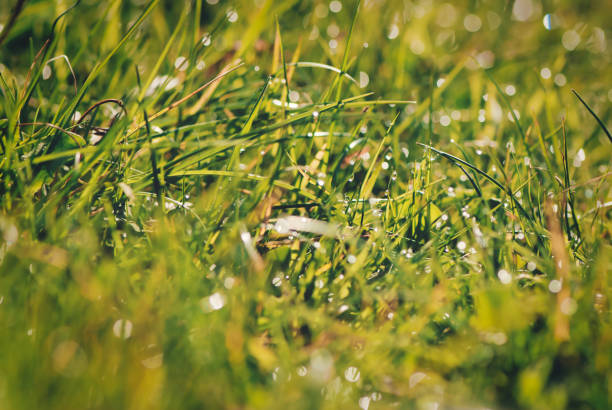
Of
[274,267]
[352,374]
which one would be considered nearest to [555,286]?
[352,374]

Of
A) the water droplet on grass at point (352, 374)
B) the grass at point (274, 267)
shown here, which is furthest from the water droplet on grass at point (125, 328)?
the water droplet on grass at point (352, 374)

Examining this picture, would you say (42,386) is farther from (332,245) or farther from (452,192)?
(452,192)

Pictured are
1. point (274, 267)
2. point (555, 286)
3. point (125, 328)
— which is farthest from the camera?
point (274, 267)

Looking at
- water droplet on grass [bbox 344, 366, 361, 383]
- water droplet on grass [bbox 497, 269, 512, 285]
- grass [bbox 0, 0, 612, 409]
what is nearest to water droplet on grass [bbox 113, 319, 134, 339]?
grass [bbox 0, 0, 612, 409]

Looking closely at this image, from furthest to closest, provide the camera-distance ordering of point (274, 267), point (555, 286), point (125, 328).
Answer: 1. point (274, 267)
2. point (555, 286)
3. point (125, 328)

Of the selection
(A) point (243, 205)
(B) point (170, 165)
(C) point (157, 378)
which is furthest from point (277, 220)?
(C) point (157, 378)

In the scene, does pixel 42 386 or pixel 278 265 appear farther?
pixel 278 265

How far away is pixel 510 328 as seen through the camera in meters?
0.67

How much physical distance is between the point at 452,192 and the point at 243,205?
529 millimetres

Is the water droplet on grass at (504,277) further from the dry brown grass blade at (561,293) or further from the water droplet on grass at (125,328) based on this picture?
the water droplet on grass at (125,328)

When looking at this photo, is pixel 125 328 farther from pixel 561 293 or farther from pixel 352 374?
pixel 561 293

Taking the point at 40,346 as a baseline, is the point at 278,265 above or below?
below

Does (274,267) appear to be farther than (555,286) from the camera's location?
Yes

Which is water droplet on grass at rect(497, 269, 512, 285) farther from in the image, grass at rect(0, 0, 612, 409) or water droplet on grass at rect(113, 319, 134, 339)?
water droplet on grass at rect(113, 319, 134, 339)
